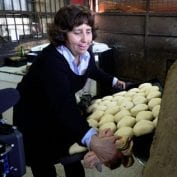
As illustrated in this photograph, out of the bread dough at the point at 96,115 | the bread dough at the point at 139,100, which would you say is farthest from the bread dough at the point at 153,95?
the bread dough at the point at 96,115

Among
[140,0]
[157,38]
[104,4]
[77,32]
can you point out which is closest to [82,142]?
[77,32]

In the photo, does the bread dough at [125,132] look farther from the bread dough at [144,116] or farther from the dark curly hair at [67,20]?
the dark curly hair at [67,20]

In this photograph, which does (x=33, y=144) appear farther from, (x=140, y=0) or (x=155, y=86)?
(x=140, y=0)

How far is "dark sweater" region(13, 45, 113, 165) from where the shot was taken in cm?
100

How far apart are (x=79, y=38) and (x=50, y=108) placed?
33cm

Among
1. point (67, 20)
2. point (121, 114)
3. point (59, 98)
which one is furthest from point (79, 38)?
point (121, 114)

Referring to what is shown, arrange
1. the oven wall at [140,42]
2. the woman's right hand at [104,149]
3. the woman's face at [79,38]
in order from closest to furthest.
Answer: the woman's right hand at [104,149] < the woman's face at [79,38] < the oven wall at [140,42]

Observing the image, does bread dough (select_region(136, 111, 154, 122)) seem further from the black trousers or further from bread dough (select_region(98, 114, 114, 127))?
the black trousers

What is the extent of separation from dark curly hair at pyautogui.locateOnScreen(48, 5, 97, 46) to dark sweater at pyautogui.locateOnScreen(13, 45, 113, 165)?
0.06 m

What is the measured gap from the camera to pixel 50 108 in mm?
1101

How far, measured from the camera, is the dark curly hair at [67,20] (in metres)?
1.12

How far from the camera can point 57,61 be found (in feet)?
3.55

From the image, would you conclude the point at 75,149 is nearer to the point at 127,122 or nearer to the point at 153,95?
the point at 127,122

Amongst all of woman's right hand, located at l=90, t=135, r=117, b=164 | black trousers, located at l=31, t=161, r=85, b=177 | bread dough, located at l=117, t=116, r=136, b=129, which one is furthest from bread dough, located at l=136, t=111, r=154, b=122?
black trousers, located at l=31, t=161, r=85, b=177
